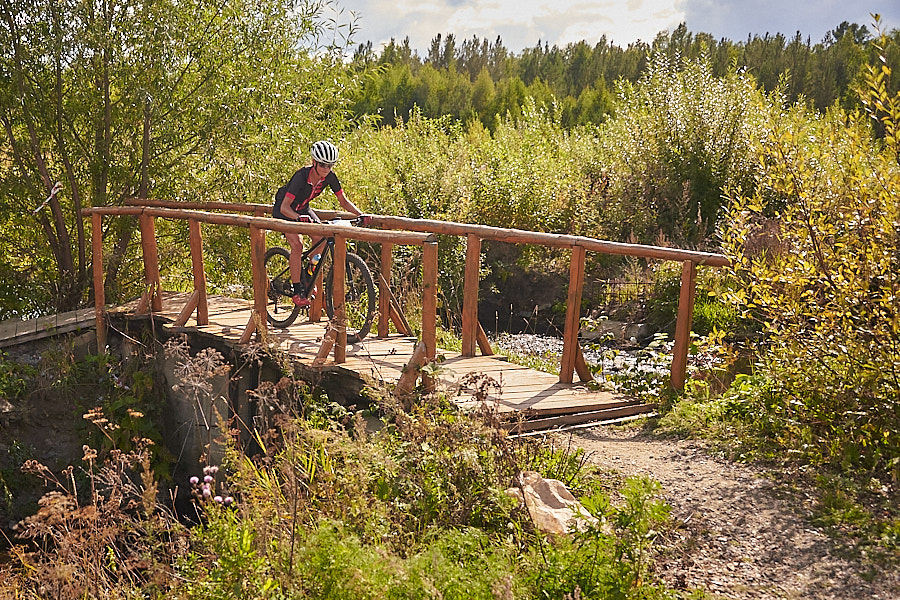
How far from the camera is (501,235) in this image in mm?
7281

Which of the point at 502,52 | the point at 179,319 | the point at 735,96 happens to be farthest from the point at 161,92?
the point at 502,52

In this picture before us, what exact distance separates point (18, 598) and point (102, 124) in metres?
6.91

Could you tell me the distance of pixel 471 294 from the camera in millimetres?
7543

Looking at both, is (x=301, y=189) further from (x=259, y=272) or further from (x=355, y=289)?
(x=355, y=289)

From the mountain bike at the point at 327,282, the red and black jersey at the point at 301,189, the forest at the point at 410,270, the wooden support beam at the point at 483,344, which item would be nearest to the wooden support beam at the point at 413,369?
the forest at the point at 410,270

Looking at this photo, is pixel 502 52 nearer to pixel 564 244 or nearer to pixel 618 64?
pixel 618 64

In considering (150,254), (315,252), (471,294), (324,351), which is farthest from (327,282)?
(150,254)

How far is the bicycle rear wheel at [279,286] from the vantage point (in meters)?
8.83

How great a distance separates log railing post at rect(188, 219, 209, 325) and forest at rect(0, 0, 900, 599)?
0.95m

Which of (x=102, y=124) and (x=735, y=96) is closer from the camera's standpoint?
(x=102, y=124)

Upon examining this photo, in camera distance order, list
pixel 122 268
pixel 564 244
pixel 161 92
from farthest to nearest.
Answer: pixel 122 268, pixel 161 92, pixel 564 244

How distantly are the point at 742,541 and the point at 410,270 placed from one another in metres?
6.72

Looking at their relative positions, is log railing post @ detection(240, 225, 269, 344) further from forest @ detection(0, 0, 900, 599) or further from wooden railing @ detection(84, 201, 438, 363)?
forest @ detection(0, 0, 900, 599)

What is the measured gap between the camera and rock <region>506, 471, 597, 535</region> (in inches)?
176
